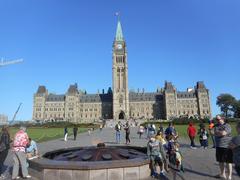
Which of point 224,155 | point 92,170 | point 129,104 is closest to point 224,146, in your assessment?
point 224,155

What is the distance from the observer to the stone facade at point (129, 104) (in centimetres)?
14888

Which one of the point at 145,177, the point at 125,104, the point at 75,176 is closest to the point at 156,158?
the point at 145,177

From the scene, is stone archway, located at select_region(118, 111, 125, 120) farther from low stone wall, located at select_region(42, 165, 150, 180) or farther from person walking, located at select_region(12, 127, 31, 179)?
low stone wall, located at select_region(42, 165, 150, 180)

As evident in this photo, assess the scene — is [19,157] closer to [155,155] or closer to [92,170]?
[92,170]

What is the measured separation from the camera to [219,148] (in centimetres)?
1040

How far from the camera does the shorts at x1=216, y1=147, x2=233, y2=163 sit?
389 inches

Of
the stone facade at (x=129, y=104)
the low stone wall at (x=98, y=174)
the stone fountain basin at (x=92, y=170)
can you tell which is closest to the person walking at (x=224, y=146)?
the stone fountain basin at (x=92, y=170)

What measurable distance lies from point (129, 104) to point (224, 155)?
143120mm

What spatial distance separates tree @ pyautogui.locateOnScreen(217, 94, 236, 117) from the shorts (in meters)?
134

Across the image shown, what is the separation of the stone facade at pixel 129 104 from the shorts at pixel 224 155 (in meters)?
136

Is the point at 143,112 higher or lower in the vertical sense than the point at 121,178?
higher

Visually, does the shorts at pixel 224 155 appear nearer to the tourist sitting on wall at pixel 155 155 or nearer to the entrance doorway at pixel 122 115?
the tourist sitting on wall at pixel 155 155

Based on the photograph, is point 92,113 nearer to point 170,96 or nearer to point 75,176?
point 170,96

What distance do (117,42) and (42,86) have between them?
58984 millimetres
